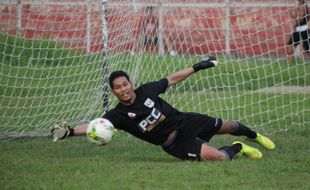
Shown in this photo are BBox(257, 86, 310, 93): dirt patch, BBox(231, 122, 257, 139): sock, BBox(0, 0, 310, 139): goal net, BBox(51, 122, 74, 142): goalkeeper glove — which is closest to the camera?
BBox(51, 122, 74, 142): goalkeeper glove

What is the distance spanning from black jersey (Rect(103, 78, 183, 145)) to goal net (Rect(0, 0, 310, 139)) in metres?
1.93

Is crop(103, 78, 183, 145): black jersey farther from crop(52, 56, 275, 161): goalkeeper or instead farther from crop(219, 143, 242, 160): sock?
crop(219, 143, 242, 160): sock

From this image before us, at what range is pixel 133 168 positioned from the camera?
7023mm

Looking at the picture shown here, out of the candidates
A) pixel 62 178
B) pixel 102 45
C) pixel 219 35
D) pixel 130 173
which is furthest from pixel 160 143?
pixel 219 35

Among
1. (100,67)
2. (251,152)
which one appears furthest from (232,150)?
(100,67)

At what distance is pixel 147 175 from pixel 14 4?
3.45m

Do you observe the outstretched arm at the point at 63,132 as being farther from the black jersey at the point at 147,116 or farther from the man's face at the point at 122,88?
the man's face at the point at 122,88

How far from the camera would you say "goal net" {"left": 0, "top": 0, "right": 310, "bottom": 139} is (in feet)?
29.9

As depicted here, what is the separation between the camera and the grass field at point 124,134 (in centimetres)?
649

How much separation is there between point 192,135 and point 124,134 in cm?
200

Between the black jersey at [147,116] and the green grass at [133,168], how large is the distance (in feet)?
1.05

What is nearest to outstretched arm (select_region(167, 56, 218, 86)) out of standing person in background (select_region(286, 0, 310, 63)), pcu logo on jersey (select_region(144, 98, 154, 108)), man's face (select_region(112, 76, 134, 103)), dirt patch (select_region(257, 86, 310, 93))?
pcu logo on jersey (select_region(144, 98, 154, 108))

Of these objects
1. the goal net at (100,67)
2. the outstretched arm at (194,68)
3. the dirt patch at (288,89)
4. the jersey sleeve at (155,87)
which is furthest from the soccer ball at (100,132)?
the dirt patch at (288,89)

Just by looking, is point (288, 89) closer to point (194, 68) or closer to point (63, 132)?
point (194, 68)
